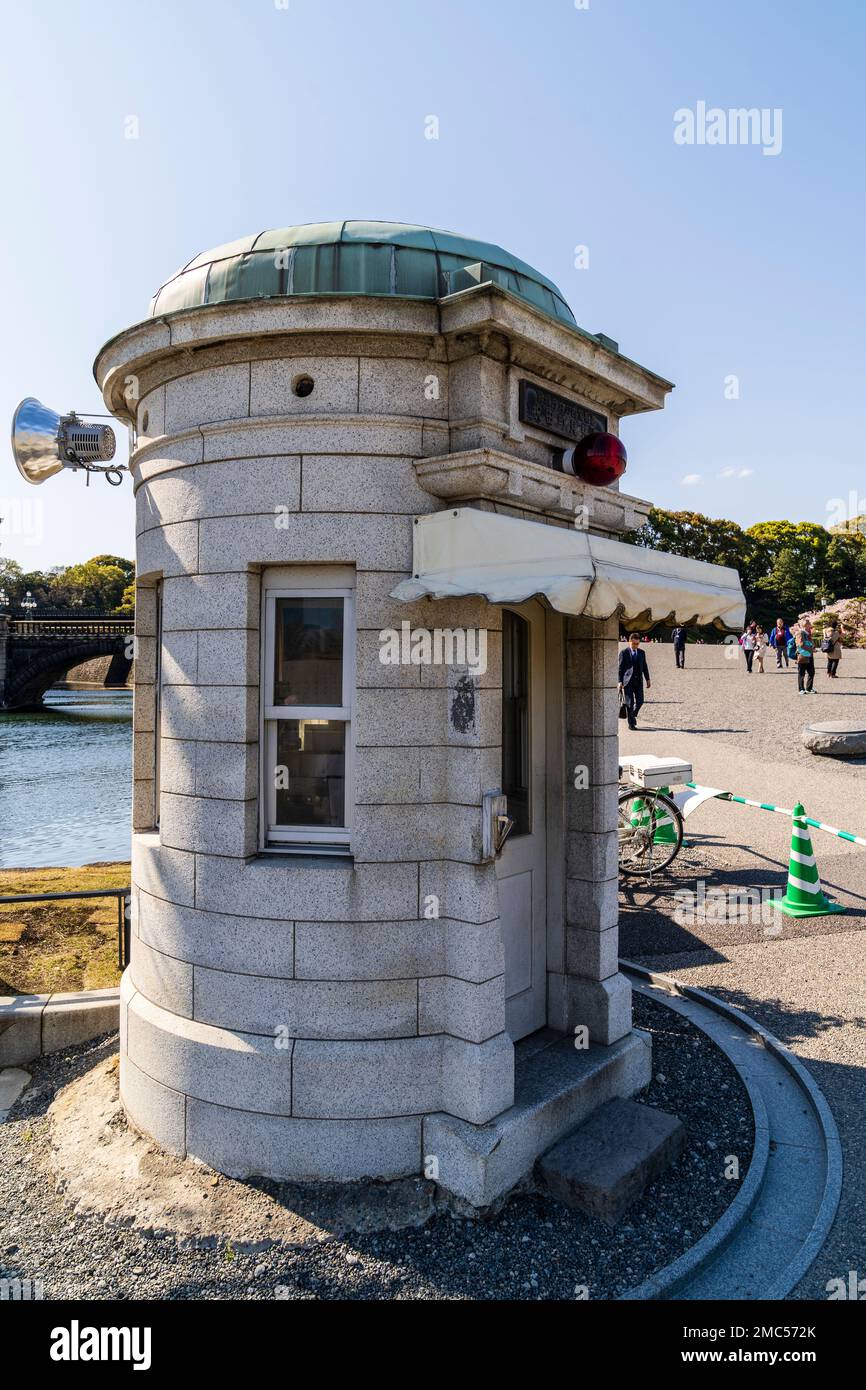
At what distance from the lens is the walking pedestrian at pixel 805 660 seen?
25250mm

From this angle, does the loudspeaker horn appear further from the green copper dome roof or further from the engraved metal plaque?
the engraved metal plaque

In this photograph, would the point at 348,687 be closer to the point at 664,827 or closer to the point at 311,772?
the point at 311,772

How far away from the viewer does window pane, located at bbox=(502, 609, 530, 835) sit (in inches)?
228

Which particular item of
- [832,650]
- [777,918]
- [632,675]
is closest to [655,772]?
[777,918]

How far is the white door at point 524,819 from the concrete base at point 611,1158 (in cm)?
91

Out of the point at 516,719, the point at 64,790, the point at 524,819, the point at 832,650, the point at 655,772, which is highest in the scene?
the point at 832,650

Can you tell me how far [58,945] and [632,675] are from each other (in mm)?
16427

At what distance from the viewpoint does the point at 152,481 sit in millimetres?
5578

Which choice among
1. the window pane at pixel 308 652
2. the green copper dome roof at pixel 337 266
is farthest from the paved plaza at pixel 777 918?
the green copper dome roof at pixel 337 266

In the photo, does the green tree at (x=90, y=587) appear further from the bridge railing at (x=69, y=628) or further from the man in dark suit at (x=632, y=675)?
the man in dark suit at (x=632, y=675)

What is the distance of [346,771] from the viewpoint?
16.6 ft
